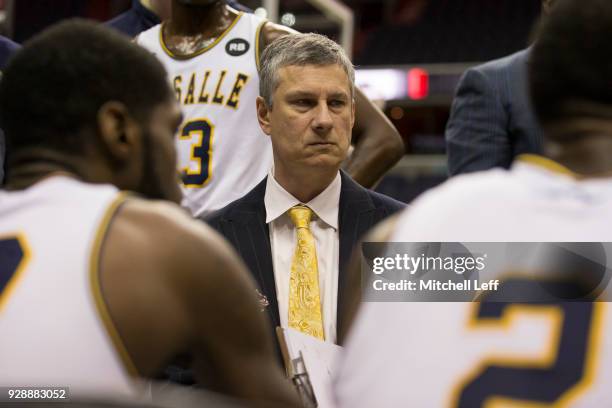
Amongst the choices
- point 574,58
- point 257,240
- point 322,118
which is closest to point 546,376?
point 574,58

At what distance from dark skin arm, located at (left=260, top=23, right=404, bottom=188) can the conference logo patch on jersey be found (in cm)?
6

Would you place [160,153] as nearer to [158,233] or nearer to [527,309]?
[158,233]

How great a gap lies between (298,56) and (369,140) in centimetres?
61

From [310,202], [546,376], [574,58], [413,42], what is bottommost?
[413,42]

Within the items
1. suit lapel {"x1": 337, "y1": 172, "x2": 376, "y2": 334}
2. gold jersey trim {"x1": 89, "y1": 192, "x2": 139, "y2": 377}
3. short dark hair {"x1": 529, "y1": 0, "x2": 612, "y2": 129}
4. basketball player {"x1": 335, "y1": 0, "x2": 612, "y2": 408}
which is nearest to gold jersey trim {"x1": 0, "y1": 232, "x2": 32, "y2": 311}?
gold jersey trim {"x1": 89, "y1": 192, "x2": 139, "y2": 377}

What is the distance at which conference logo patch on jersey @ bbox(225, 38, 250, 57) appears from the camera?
350 centimetres

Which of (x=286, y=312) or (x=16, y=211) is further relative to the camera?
(x=286, y=312)

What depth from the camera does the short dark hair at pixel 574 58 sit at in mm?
1398

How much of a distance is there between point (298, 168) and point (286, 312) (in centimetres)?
52

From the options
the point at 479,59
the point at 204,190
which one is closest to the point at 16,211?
the point at 204,190

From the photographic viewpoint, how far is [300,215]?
2.74m

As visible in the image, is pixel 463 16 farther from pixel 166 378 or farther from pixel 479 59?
pixel 166 378

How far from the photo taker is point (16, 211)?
157cm

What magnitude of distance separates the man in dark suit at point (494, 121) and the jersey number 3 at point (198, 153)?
80cm
